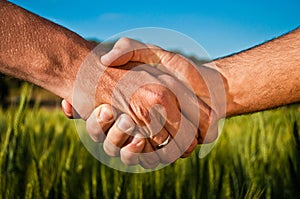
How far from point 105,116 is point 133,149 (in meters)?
0.12

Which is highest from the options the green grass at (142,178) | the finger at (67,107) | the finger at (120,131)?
the finger at (67,107)

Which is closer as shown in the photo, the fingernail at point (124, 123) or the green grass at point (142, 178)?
the green grass at point (142, 178)

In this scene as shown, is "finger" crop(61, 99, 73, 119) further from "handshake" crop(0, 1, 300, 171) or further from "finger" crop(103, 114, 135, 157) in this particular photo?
"finger" crop(103, 114, 135, 157)

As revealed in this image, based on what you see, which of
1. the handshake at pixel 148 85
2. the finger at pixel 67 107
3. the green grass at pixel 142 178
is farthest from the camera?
the finger at pixel 67 107

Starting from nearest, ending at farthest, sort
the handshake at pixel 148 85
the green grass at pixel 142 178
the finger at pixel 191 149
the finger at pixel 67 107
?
the green grass at pixel 142 178, the handshake at pixel 148 85, the finger at pixel 67 107, the finger at pixel 191 149

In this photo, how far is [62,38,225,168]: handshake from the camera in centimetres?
134

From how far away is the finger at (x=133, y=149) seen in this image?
1392mm

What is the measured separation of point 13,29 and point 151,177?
493 mm

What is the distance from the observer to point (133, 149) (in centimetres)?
139

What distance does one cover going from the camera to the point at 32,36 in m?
1.18

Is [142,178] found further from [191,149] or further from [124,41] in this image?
[124,41]

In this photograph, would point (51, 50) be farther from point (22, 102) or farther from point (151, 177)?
point (151, 177)

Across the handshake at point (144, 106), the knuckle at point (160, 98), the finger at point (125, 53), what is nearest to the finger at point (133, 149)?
the handshake at point (144, 106)

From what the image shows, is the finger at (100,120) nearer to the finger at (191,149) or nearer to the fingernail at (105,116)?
the fingernail at (105,116)
